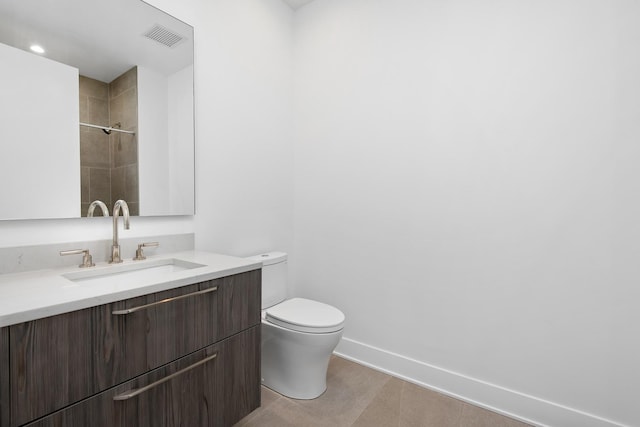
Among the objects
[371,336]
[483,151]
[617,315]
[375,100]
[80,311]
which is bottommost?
[371,336]

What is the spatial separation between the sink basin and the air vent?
3.80 ft

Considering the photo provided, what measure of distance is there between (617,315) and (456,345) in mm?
764

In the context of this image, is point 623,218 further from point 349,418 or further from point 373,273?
point 349,418

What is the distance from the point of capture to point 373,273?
2121 mm

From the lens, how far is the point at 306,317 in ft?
5.63

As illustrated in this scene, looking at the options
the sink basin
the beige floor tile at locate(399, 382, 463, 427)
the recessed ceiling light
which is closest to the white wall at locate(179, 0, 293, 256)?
the sink basin

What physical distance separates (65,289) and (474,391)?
6.61 feet

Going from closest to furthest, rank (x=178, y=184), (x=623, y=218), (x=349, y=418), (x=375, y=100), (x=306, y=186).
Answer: (x=623, y=218), (x=349, y=418), (x=178, y=184), (x=375, y=100), (x=306, y=186)

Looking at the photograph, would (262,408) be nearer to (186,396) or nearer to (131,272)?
(186,396)

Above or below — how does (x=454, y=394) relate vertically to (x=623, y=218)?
below


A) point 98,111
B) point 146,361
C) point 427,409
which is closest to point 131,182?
point 98,111

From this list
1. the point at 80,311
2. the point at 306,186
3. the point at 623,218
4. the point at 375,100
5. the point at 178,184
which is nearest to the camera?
the point at 80,311

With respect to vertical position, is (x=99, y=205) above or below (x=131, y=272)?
above

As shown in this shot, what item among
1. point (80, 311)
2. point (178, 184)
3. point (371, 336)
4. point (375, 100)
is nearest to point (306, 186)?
point (375, 100)
